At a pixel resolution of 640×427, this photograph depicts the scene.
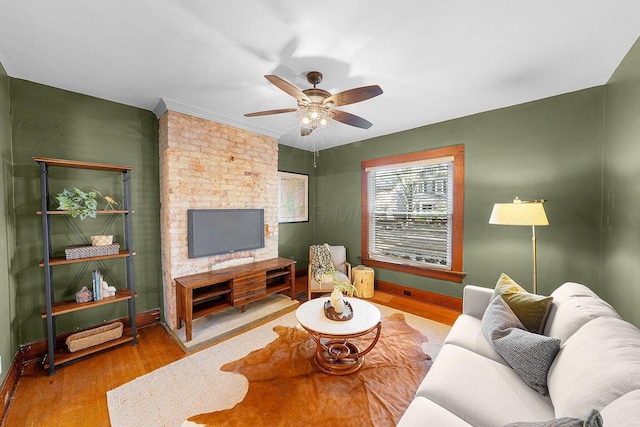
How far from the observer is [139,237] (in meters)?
2.92

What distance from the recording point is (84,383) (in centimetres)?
203

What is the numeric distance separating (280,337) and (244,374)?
63 cm

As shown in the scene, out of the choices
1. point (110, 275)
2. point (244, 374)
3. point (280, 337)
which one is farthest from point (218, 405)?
point (110, 275)

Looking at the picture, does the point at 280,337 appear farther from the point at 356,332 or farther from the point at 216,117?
the point at 216,117

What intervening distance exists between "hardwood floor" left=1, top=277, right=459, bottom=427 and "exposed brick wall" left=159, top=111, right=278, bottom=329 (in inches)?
15.0

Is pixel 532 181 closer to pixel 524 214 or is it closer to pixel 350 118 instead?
pixel 524 214

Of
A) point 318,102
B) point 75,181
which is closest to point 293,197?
point 318,102

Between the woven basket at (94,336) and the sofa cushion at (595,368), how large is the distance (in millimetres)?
3510

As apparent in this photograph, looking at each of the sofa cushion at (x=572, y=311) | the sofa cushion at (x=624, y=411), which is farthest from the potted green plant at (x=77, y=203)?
the sofa cushion at (x=572, y=311)

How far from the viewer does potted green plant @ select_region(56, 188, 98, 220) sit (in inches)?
87.3

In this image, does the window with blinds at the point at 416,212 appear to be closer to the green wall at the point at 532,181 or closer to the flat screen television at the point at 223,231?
the green wall at the point at 532,181

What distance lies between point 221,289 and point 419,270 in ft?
9.26

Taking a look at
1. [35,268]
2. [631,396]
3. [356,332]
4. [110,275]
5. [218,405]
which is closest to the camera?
[631,396]

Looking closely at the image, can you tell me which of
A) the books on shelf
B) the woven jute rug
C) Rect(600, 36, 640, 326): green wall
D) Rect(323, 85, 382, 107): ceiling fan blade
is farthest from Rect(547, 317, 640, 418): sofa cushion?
the books on shelf
